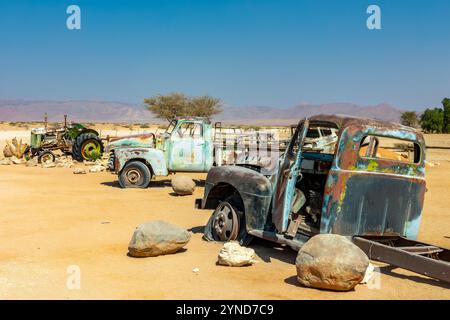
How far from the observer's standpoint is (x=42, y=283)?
6027 millimetres

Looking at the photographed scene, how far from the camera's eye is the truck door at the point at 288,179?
661cm

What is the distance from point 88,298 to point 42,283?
0.84 metres

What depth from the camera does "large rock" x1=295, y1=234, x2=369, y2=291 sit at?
568 cm

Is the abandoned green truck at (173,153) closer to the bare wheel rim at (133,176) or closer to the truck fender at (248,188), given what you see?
the bare wheel rim at (133,176)

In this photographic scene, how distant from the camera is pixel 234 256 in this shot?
6.79m

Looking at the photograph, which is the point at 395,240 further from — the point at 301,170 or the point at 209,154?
the point at 209,154

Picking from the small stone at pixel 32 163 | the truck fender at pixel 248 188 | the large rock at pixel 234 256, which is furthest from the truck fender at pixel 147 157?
the small stone at pixel 32 163

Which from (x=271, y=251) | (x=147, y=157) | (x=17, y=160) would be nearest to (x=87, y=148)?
(x=17, y=160)

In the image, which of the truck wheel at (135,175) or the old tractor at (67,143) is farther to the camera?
the old tractor at (67,143)

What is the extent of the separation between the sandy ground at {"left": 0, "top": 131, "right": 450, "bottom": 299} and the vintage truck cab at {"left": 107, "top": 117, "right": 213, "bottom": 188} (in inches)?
103

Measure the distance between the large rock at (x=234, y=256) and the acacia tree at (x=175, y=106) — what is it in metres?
63.6

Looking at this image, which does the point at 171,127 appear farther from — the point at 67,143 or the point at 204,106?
the point at 204,106

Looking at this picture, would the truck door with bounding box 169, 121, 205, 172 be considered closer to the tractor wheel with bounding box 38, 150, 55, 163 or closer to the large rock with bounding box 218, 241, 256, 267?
the large rock with bounding box 218, 241, 256, 267
